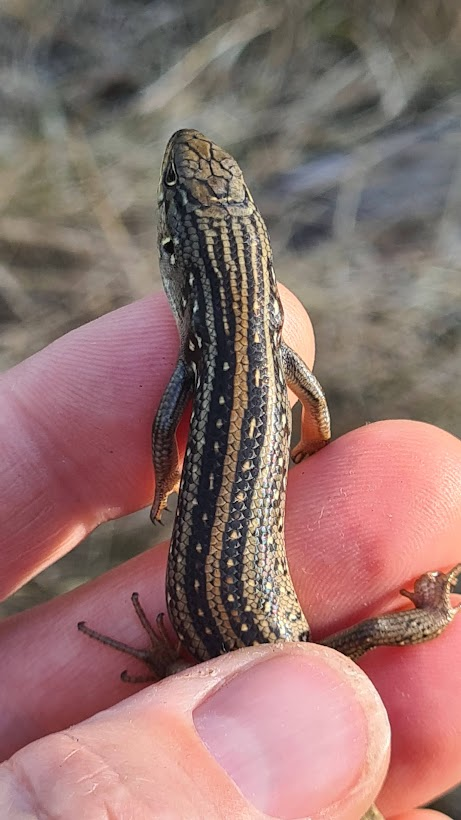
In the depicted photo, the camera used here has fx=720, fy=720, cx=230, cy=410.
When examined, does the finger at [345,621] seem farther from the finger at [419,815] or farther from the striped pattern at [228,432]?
the striped pattern at [228,432]

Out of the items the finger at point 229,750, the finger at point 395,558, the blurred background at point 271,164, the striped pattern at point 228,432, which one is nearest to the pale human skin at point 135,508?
the finger at point 395,558

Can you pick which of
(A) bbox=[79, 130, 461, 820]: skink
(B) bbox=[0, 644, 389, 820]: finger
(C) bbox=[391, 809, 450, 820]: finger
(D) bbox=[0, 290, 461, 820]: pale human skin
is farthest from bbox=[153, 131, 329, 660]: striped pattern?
(C) bbox=[391, 809, 450, 820]: finger

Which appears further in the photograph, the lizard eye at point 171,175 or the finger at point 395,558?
the finger at point 395,558

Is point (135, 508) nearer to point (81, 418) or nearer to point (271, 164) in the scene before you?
point (81, 418)

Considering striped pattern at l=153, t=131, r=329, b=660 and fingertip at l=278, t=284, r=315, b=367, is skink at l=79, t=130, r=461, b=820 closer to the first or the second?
striped pattern at l=153, t=131, r=329, b=660

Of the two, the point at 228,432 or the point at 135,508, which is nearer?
the point at 228,432

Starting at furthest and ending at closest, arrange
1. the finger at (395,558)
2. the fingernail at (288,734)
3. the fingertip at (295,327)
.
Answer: the fingertip at (295,327) → the finger at (395,558) → the fingernail at (288,734)

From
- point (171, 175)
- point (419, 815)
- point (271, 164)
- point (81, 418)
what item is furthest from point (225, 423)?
point (271, 164)

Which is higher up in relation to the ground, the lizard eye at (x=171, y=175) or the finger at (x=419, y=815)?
the lizard eye at (x=171, y=175)
